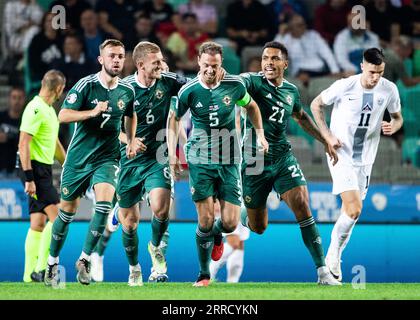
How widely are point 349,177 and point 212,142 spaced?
137 centimetres

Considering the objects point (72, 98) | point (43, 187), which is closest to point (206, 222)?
point (72, 98)

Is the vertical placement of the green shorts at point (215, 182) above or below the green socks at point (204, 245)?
above

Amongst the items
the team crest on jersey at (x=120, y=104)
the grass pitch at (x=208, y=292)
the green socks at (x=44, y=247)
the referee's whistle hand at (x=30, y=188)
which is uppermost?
the team crest on jersey at (x=120, y=104)

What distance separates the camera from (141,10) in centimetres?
1587

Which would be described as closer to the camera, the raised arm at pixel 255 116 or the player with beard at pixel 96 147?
the player with beard at pixel 96 147

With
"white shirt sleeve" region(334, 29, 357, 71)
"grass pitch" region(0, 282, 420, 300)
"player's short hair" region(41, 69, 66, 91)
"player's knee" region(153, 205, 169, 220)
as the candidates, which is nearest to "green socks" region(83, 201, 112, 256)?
"grass pitch" region(0, 282, 420, 300)

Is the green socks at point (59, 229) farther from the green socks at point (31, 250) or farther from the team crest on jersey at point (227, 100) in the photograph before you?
the team crest on jersey at point (227, 100)

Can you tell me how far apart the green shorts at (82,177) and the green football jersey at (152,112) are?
0.57 meters

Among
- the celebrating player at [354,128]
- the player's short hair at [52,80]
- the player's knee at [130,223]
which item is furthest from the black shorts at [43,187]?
the celebrating player at [354,128]

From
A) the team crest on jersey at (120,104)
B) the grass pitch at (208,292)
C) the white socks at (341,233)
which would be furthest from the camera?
the white socks at (341,233)

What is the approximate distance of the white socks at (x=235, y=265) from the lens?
1312cm

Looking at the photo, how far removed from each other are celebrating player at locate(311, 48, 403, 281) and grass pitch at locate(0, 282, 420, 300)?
2.32 ft

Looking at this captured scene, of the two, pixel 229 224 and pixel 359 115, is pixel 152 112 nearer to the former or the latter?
pixel 229 224
